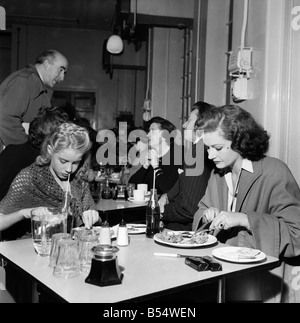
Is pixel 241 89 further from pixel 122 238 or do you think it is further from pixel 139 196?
pixel 122 238

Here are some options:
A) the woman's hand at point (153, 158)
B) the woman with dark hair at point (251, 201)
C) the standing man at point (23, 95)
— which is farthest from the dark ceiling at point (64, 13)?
the woman with dark hair at point (251, 201)

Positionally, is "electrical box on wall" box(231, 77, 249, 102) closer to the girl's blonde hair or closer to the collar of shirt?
the collar of shirt

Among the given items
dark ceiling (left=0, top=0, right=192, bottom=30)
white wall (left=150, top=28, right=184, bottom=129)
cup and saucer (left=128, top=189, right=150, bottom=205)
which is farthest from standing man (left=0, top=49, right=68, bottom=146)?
white wall (left=150, top=28, right=184, bottom=129)

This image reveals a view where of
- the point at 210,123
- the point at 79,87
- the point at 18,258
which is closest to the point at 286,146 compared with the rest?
the point at 210,123

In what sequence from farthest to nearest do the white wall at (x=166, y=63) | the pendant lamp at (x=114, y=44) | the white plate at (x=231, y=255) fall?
the white wall at (x=166, y=63) → the pendant lamp at (x=114, y=44) → the white plate at (x=231, y=255)

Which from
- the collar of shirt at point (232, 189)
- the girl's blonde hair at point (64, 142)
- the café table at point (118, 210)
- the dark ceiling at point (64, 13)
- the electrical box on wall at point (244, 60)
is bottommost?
the café table at point (118, 210)

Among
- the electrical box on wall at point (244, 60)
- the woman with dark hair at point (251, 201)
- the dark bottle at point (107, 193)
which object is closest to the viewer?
the woman with dark hair at point (251, 201)

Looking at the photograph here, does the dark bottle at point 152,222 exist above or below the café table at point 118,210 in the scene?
above

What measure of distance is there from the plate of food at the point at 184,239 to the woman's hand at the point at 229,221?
7 centimetres

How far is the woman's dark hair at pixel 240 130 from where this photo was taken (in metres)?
2.22

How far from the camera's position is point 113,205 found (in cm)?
319

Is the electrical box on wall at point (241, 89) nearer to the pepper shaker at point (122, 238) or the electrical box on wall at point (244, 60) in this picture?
the electrical box on wall at point (244, 60)

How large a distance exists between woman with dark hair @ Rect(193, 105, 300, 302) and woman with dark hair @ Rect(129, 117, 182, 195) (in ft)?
4.54

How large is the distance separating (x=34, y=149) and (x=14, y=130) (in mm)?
1108
